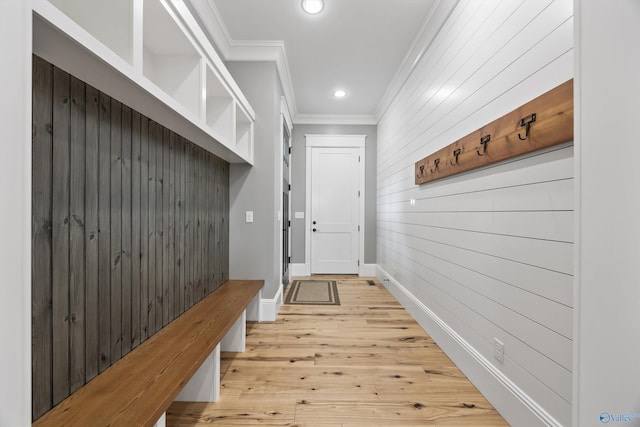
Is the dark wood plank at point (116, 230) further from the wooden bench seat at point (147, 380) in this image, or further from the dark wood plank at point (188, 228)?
the dark wood plank at point (188, 228)

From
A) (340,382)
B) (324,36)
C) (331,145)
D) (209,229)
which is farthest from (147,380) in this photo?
(331,145)

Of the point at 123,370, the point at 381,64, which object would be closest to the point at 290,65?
the point at 381,64

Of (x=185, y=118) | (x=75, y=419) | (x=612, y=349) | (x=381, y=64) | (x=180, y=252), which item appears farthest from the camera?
(x=381, y=64)

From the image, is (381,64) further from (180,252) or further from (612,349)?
(612,349)

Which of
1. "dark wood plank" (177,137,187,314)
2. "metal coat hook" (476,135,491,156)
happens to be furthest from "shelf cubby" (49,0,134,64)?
"metal coat hook" (476,135,491,156)

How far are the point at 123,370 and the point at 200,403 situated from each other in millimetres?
600

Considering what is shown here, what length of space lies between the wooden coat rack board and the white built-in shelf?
1.55 metres

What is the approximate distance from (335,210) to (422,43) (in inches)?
115

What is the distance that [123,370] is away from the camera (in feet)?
3.92

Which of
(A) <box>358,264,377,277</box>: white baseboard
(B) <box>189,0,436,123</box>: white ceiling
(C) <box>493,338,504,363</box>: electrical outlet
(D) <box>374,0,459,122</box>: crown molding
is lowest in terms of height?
(A) <box>358,264,377,277</box>: white baseboard

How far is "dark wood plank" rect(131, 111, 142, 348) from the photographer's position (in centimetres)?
140

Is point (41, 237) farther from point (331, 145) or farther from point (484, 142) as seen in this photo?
point (331, 145)

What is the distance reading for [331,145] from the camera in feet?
16.6

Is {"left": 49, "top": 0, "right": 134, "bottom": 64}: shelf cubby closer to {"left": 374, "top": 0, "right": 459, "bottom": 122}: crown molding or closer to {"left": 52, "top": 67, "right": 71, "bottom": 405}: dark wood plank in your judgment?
{"left": 52, "top": 67, "right": 71, "bottom": 405}: dark wood plank
